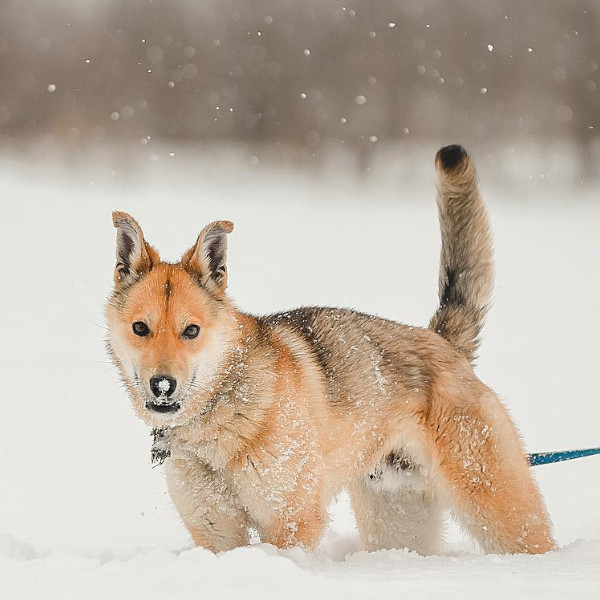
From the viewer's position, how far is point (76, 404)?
28.8 ft

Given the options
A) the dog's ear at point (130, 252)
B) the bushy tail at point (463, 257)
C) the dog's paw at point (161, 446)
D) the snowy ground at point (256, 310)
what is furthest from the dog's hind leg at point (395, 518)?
the dog's ear at point (130, 252)

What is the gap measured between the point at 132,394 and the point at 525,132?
1460cm

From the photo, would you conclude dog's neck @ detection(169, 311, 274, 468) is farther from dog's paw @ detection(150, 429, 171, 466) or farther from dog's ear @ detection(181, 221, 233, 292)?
dog's ear @ detection(181, 221, 233, 292)

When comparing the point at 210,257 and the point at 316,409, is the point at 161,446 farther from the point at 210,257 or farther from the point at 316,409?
the point at 210,257

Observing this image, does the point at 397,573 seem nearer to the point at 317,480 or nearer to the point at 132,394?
the point at 317,480

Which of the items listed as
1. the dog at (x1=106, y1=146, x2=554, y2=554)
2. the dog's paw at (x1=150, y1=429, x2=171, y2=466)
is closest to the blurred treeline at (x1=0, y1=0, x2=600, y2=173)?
the dog at (x1=106, y1=146, x2=554, y2=554)

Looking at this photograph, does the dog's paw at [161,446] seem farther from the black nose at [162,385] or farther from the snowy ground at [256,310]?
the snowy ground at [256,310]

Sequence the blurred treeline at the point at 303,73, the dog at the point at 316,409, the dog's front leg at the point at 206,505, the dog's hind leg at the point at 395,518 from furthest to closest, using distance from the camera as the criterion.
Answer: the blurred treeline at the point at 303,73, the dog's hind leg at the point at 395,518, the dog's front leg at the point at 206,505, the dog at the point at 316,409

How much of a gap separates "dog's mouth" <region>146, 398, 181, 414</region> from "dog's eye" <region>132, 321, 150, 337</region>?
305mm

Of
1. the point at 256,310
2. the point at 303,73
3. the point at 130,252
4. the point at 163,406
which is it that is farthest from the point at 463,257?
the point at 303,73

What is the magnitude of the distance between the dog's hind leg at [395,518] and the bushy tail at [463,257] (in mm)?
841

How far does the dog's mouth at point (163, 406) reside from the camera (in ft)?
13.1

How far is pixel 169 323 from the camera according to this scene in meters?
4.05

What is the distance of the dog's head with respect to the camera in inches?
157
